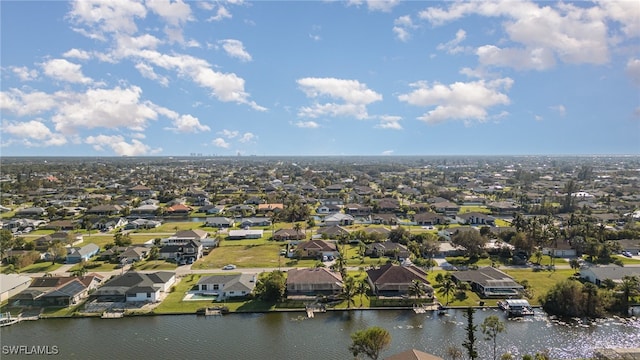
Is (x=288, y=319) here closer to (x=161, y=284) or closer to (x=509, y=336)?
(x=161, y=284)

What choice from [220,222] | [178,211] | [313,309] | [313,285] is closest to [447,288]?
[313,285]

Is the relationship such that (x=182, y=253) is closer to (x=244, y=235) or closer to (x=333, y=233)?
(x=244, y=235)

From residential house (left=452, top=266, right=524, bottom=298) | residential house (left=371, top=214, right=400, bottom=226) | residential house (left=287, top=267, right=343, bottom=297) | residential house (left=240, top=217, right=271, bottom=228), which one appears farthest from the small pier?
residential house (left=371, top=214, right=400, bottom=226)

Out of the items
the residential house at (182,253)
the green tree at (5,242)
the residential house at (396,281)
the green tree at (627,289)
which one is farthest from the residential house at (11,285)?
the green tree at (627,289)

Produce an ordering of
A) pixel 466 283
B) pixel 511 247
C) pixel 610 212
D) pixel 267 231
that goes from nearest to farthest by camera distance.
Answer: pixel 466 283 → pixel 511 247 → pixel 267 231 → pixel 610 212

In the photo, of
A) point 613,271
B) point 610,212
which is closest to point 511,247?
point 613,271

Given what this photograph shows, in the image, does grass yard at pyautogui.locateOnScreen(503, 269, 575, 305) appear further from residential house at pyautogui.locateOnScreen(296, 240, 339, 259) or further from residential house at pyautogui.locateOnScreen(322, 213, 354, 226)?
residential house at pyautogui.locateOnScreen(322, 213, 354, 226)
